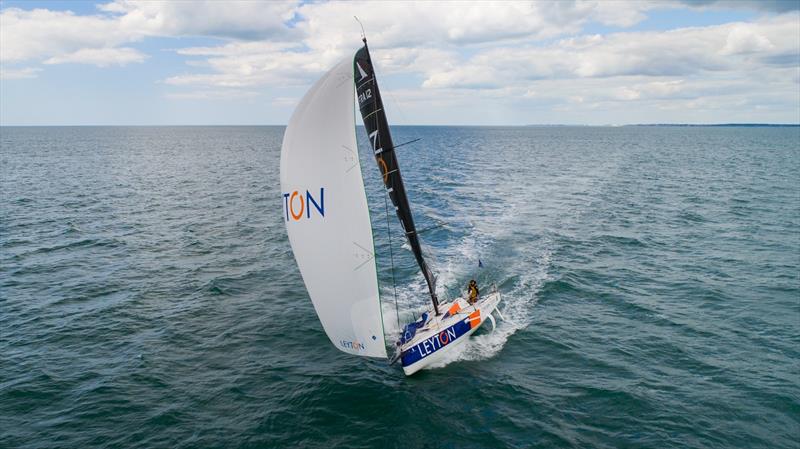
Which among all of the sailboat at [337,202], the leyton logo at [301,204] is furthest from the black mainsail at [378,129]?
the leyton logo at [301,204]

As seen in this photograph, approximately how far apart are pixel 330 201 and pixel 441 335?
7889 millimetres

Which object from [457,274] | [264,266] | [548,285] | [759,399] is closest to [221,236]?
[264,266]

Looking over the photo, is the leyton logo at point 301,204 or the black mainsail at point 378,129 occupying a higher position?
the black mainsail at point 378,129

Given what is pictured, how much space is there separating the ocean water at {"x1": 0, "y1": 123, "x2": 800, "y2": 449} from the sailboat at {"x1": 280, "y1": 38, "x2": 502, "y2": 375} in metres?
3.68

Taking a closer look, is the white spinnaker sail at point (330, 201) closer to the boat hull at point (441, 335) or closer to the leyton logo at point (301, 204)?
the leyton logo at point (301, 204)

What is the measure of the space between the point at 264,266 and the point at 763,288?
110 ft

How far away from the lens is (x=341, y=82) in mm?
17203

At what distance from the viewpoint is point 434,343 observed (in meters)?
20.5

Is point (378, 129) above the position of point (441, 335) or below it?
above

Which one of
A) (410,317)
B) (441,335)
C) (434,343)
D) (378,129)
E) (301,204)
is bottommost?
(410,317)

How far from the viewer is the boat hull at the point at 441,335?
791 inches

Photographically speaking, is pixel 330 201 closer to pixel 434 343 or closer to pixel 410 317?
pixel 434 343

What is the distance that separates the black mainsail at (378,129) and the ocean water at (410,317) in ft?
24.1

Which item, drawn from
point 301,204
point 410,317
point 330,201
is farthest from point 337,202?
point 410,317
